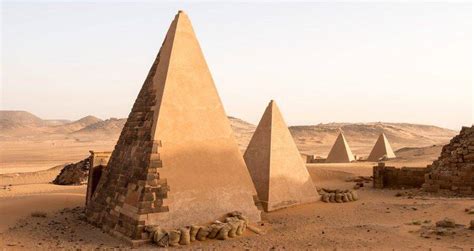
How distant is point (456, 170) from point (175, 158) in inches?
421

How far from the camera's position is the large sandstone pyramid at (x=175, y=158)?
873cm

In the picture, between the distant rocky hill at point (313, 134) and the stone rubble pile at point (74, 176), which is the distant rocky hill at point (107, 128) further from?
the stone rubble pile at point (74, 176)

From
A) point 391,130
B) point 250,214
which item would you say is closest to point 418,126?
point 391,130

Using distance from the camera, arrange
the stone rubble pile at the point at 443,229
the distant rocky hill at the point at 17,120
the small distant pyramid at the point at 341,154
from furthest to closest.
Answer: the distant rocky hill at the point at 17,120 < the small distant pyramid at the point at 341,154 < the stone rubble pile at the point at 443,229

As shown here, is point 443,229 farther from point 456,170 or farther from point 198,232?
point 456,170

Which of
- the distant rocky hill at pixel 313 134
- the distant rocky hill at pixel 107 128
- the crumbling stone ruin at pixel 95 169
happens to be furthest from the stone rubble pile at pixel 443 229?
the distant rocky hill at pixel 107 128

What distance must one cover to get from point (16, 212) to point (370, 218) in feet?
29.7

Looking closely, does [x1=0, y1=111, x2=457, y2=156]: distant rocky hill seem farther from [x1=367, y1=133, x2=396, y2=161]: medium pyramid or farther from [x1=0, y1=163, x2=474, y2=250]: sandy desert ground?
[x1=0, y1=163, x2=474, y2=250]: sandy desert ground

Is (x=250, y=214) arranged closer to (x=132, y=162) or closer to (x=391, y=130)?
(x=132, y=162)

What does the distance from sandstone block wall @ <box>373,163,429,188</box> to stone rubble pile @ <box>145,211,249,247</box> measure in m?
9.44

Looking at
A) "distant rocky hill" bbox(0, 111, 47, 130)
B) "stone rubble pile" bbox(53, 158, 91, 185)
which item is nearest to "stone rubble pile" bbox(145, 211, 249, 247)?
"stone rubble pile" bbox(53, 158, 91, 185)

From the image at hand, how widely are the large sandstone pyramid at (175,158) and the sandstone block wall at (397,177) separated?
8640mm

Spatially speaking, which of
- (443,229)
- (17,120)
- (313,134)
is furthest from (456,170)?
(17,120)

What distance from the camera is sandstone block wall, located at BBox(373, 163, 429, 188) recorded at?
1652 centimetres
